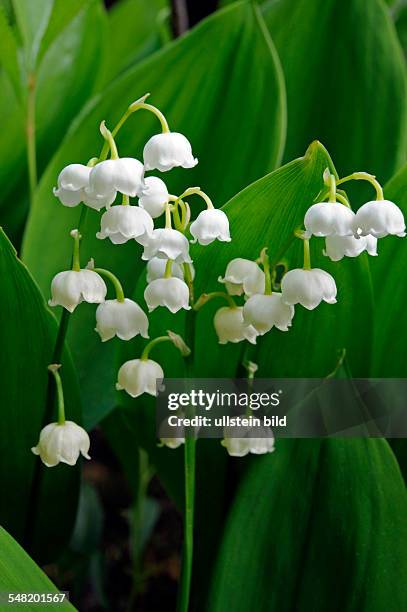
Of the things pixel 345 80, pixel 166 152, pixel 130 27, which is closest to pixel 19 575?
pixel 166 152

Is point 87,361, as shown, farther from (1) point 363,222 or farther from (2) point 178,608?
(1) point 363,222

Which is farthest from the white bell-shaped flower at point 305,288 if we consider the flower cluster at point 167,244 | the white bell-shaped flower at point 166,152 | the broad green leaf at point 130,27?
the broad green leaf at point 130,27

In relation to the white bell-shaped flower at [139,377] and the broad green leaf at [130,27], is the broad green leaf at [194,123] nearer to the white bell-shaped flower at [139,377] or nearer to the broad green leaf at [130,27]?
the white bell-shaped flower at [139,377]

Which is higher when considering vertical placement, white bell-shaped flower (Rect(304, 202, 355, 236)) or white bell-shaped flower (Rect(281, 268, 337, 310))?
white bell-shaped flower (Rect(304, 202, 355, 236))

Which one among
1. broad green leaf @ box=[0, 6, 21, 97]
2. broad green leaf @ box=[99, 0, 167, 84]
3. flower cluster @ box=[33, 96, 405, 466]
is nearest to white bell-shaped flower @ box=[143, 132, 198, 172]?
flower cluster @ box=[33, 96, 405, 466]

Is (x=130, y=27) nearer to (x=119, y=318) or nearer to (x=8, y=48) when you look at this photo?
(x=8, y=48)

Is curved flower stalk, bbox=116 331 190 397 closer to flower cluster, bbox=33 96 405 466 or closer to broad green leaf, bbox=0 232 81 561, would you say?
flower cluster, bbox=33 96 405 466
